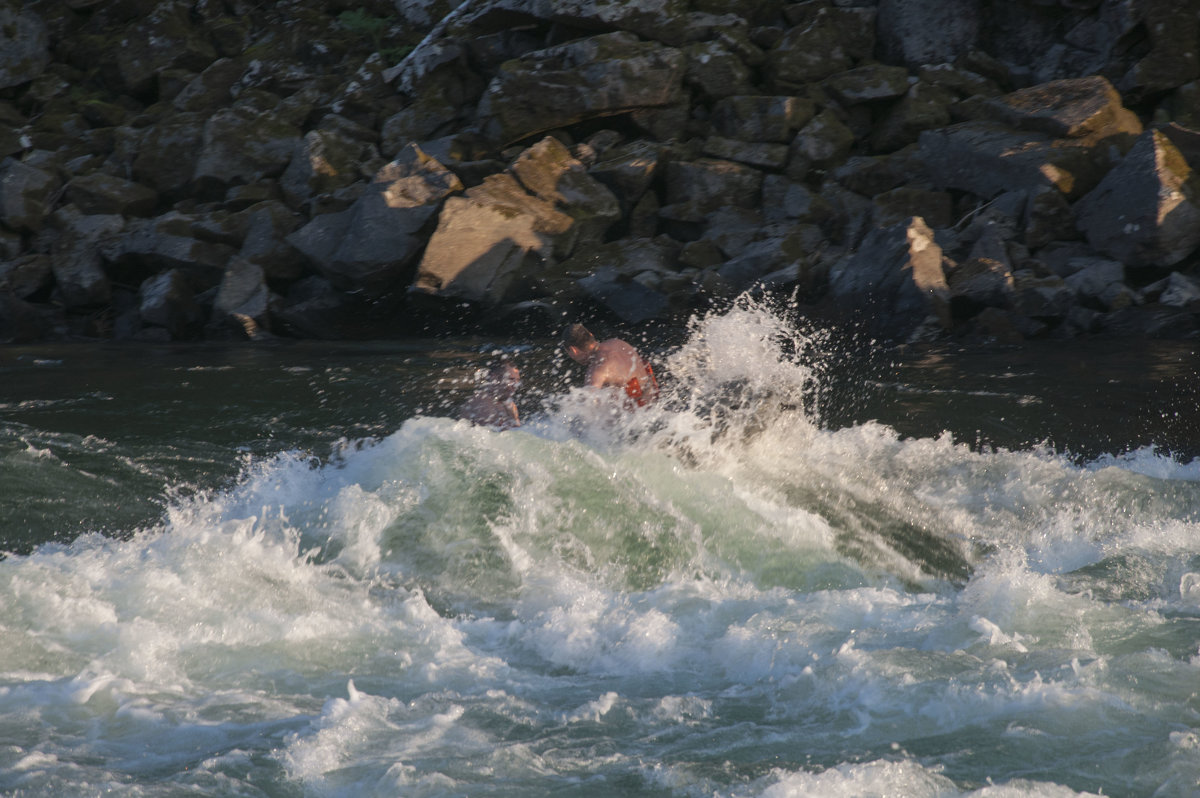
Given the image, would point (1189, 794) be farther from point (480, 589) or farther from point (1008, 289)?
point (1008, 289)

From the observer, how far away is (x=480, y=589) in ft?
18.8

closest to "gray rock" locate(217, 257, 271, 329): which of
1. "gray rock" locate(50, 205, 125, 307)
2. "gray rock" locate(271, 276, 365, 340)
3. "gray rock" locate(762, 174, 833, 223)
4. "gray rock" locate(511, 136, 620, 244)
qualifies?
"gray rock" locate(271, 276, 365, 340)

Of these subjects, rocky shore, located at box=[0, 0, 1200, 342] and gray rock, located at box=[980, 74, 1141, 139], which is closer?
rocky shore, located at box=[0, 0, 1200, 342]

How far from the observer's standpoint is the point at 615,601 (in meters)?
5.50

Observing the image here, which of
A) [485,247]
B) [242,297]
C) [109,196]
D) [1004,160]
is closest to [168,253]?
[242,297]

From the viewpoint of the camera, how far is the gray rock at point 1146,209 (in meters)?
12.7

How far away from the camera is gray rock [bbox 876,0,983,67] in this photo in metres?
18.0

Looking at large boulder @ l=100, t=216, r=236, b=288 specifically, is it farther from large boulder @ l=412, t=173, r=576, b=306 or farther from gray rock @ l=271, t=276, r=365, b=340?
large boulder @ l=412, t=173, r=576, b=306

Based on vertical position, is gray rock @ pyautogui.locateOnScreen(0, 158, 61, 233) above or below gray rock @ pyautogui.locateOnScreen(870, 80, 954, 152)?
below

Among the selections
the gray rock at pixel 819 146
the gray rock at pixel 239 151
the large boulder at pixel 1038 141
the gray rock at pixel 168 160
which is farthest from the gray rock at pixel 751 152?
the gray rock at pixel 168 160

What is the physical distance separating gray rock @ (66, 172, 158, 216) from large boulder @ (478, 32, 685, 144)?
5.65 meters

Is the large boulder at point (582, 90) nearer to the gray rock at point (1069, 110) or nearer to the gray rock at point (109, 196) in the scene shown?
the gray rock at point (1069, 110)

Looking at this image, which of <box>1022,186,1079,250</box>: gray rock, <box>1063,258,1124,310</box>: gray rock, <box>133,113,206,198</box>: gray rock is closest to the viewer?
<box>1063,258,1124,310</box>: gray rock

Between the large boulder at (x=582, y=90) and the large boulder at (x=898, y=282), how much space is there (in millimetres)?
5494
